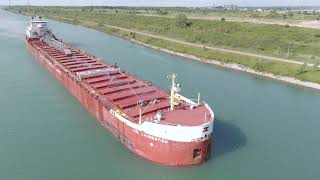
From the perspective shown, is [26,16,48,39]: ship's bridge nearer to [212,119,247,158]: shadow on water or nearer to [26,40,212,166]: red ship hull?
[26,40,212,166]: red ship hull

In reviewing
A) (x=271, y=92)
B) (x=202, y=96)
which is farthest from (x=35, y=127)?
(x=271, y=92)

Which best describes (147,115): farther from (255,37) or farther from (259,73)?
(255,37)

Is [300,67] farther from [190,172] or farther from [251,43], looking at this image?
[190,172]

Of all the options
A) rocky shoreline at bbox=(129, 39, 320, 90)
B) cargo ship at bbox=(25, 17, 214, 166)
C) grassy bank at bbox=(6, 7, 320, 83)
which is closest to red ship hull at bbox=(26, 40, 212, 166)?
cargo ship at bbox=(25, 17, 214, 166)

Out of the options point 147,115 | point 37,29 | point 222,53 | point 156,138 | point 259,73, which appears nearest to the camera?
point 156,138

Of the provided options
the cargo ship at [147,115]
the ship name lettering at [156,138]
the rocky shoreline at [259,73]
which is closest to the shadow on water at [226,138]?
the cargo ship at [147,115]

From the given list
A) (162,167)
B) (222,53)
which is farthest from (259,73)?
(162,167)
